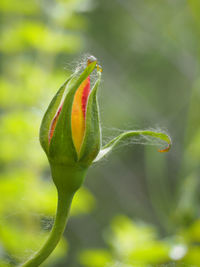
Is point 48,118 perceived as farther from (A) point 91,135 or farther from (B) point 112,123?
(B) point 112,123

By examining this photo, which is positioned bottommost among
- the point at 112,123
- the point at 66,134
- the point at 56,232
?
the point at 56,232

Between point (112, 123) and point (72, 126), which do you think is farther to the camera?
point (112, 123)

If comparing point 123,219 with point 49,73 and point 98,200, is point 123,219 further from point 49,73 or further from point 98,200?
point 98,200

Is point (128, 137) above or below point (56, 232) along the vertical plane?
above

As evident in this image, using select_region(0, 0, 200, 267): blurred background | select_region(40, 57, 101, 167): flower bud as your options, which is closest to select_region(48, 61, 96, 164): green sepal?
select_region(40, 57, 101, 167): flower bud

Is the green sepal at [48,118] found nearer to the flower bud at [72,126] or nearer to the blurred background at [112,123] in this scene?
the flower bud at [72,126]

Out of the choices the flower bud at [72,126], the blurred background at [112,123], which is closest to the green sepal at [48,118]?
the flower bud at [72,126]

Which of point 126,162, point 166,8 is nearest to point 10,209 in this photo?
point 166,8

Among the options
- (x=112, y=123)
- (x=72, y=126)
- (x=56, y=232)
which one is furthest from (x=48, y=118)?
(x=112, y=123)
